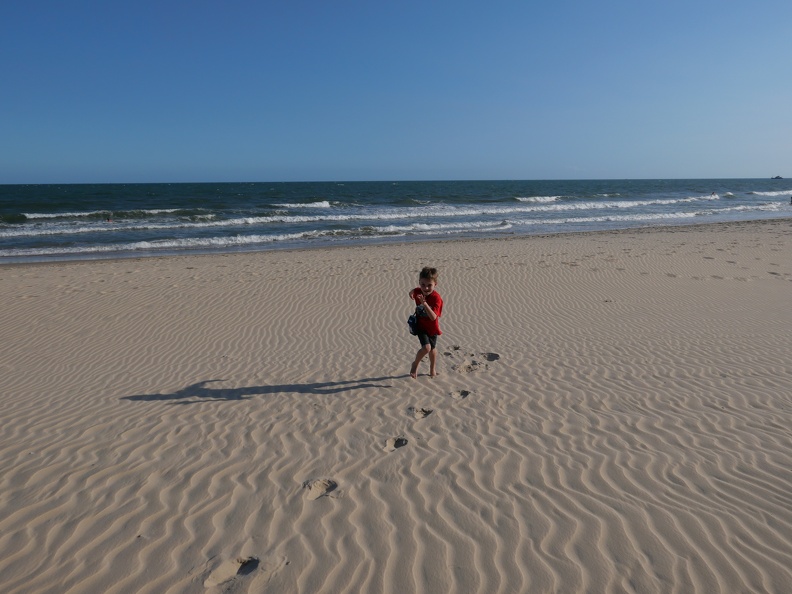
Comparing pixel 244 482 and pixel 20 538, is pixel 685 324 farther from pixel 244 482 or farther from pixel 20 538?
pixel 20 538

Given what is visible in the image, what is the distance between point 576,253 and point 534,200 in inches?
1436

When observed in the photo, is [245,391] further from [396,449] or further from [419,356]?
[396,449]

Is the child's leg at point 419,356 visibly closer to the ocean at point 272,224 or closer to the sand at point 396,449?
the sand at point 396,449

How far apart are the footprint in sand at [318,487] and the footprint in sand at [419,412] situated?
143 centimetres

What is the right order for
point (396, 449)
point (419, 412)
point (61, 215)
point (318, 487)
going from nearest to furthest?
point (318, 487) → point (396, 449) → point (419, 412) → point (61, 215)

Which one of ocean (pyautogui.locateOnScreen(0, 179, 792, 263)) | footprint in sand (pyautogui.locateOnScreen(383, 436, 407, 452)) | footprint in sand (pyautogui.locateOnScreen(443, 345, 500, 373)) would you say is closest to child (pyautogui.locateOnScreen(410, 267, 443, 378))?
footprint in sand (pyautogui.locateOnScreen(443, 345, 500, 373))

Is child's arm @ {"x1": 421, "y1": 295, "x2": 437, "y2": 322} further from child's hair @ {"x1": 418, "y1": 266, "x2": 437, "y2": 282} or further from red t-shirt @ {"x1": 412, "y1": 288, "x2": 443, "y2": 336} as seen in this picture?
child's hair @ {"x1": 418, "y1": 266, "x2": 437, "y2": 282}

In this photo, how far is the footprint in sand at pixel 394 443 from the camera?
4559 millimetres

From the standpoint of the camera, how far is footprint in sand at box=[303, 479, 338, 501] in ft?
12.6

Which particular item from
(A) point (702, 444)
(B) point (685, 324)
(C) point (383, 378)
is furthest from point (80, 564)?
(B) point (685, 324)

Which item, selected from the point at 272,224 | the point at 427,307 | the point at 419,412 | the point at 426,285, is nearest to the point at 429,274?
the point at 426,285

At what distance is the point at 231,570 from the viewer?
3.06m

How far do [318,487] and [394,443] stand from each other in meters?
0.93

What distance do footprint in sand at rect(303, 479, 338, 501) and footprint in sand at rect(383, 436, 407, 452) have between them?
681 millimetres
